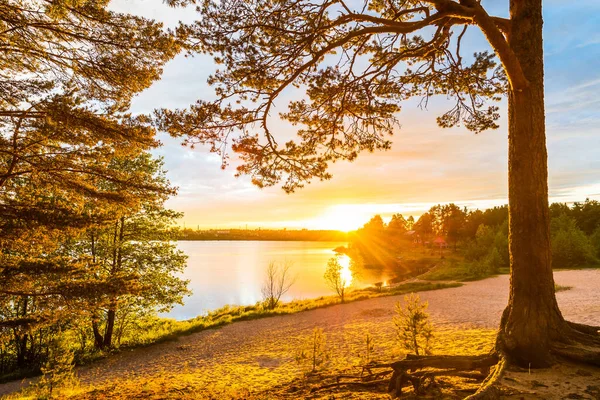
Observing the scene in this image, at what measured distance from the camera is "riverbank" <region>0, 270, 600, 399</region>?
6086mm

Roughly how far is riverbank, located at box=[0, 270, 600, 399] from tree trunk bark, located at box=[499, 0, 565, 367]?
1.37ft

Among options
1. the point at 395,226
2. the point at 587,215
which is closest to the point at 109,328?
the point at 587,215

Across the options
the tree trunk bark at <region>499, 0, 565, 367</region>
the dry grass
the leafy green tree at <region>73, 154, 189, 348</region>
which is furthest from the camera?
the leafy green tree at <region>73, 154, 189, 348</region>

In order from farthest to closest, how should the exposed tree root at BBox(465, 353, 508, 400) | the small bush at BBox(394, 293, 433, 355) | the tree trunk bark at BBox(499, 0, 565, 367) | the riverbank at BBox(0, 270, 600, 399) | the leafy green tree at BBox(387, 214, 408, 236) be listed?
1. the leafy green tree at BBox(387, 214, 408, 236)
2. the riverbank at BBox(0, 270, 600, 399)
3. the small bush at BBox(394, 293, 433, 355)
4. the tree trunk bark at BBox(499, 0, 565, 367)
5. the exposed tree root at BBox(465, 353, 508, 400)

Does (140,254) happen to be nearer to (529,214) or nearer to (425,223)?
(529,214)

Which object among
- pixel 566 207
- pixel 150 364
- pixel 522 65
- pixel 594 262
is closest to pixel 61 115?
pixel 522 65

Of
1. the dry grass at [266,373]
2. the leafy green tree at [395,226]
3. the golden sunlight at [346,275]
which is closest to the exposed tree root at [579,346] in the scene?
the dry grass at [266,373]

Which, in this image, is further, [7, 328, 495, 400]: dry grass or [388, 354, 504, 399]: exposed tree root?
[7, 328, 495, 400]: dry grass

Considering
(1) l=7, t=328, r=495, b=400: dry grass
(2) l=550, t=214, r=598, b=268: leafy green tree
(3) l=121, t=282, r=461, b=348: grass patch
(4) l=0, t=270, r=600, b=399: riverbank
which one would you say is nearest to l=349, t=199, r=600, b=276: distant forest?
(2) l=550, t=214, r=598, b=268: leafy green tree

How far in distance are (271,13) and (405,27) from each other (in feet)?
5.76

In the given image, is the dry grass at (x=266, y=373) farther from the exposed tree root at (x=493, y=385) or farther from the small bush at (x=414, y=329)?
the exposed tree root at (x=493, y=385)

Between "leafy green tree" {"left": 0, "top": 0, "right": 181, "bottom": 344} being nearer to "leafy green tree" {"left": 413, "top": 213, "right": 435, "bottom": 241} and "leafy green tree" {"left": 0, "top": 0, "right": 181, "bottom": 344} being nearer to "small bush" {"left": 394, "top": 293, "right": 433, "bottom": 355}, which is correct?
"small bush" {"left": 394, "top": 293, "right": 433, "bottom": 355}

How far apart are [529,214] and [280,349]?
9204 millimetres

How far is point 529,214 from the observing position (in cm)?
366
